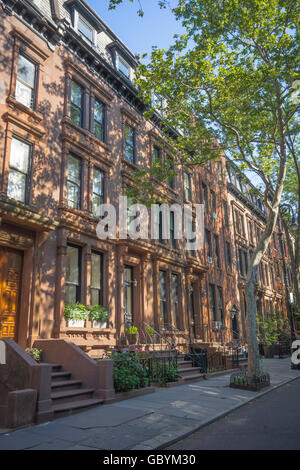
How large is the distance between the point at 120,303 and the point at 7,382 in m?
7.22

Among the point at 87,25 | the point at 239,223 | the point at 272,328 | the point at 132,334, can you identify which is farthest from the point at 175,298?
the point at 239,223

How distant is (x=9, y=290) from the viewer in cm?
1105

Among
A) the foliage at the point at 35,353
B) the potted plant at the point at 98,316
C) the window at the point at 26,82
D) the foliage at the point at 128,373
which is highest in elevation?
the window at the point at 26,82

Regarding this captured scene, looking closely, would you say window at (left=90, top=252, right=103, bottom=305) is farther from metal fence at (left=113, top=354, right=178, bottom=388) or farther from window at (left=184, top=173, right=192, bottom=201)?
window at (left=184, top=173, right=192, bottom=201)

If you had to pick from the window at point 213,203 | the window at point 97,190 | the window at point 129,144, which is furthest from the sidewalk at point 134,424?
the window at point 213,203

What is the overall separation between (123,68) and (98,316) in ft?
40.8

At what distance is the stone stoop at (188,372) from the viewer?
1367 cm

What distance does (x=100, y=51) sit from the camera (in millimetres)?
16656

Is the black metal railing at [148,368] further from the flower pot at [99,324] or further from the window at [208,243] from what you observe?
the window at [208,243]

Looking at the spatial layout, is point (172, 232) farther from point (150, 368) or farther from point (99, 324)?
point (150, 368)

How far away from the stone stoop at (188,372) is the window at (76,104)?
1047cm

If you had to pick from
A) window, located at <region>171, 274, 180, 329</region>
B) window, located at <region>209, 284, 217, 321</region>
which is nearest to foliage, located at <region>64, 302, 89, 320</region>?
window, located at <region>171, 274, 180, 329</region>

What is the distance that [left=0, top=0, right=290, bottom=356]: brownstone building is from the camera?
11.4 metres
